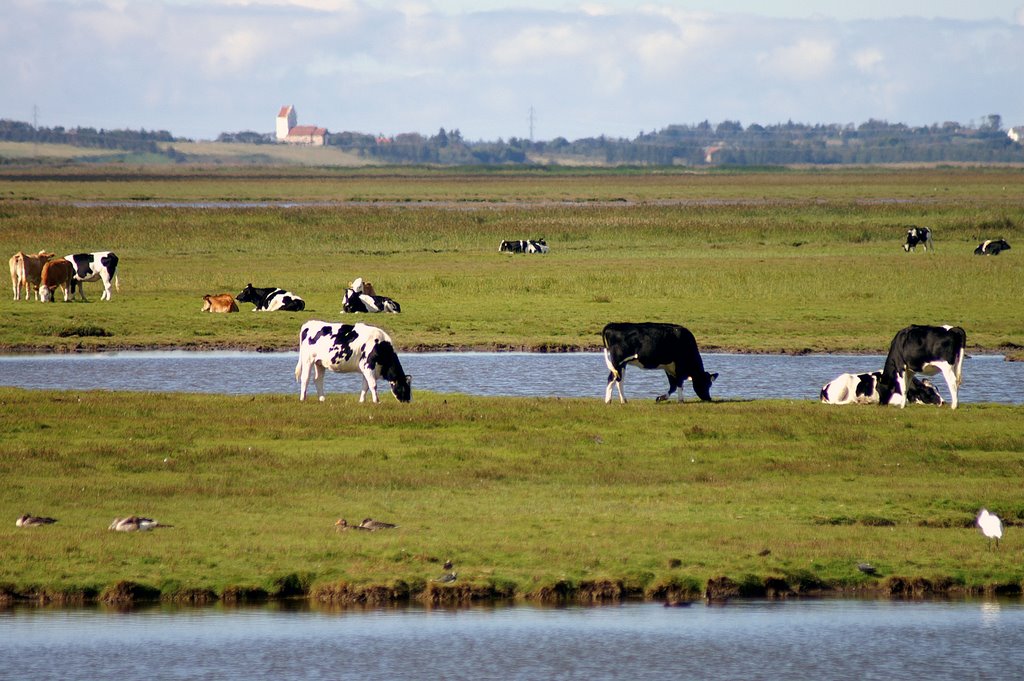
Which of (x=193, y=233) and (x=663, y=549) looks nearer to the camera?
(x=663, y=549)

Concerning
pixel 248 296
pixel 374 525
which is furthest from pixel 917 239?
pixel 374 525

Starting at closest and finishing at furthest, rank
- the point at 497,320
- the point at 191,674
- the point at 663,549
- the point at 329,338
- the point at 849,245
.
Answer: the point at 191,674, the point at 663,549, the point at 329,338, the point at 497,320, the point at 849,245

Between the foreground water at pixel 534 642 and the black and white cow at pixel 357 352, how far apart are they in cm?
859

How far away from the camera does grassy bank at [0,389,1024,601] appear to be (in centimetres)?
1300

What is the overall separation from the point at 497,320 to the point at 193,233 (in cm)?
2785

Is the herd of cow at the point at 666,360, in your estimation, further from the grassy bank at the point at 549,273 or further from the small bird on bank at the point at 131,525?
the grassy bank at the point at 549,273

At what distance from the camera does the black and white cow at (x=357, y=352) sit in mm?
20906

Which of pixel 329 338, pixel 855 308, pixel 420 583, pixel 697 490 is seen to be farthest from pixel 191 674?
pixel 855 308

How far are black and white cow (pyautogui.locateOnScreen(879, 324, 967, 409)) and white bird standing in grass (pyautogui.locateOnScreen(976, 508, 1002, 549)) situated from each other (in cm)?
643

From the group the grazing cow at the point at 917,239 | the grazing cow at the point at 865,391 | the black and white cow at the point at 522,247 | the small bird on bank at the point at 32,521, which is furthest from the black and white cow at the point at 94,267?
the grazing cow at the point at 917,239

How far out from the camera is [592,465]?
1712 centimetres

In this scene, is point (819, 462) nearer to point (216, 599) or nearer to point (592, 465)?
point (592, 465)

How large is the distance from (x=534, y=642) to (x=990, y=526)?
16.8ft

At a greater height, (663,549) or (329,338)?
(329,338)
